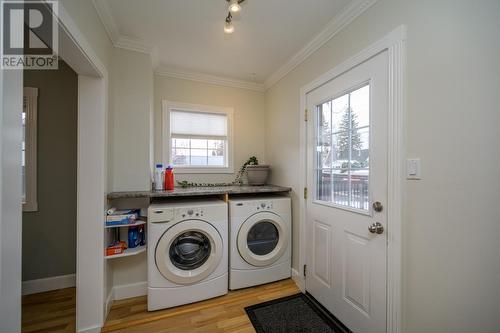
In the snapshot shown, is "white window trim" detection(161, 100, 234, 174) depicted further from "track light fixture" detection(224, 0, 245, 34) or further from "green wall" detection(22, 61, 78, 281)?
"track light fixture" detection(224, 0, 245, 34)

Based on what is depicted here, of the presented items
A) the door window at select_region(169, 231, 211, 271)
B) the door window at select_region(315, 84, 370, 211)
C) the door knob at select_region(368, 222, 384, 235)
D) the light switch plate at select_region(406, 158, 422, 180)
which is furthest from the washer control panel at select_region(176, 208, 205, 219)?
the light switch plate at select_region(406, 158, 422, 180)

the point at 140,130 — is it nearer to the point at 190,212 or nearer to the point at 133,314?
the point at 190,212

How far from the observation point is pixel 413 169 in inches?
45.9

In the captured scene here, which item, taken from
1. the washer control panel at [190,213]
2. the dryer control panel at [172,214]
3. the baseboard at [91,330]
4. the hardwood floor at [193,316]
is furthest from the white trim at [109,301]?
the washer control panel at [190,213]

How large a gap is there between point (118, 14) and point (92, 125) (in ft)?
3.05

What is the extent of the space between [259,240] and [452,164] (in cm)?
174

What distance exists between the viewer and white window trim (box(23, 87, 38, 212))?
80.6 inches

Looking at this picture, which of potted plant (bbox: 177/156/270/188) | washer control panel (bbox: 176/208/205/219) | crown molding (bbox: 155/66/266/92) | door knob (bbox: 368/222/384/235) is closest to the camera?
door knob (bbox: 368/222/384/235)

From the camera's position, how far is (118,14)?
5.47 ft

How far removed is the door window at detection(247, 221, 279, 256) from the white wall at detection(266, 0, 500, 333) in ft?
4.17

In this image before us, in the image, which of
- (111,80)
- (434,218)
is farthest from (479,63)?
(111,80)

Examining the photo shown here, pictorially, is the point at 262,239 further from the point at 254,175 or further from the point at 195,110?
the point at 195,110

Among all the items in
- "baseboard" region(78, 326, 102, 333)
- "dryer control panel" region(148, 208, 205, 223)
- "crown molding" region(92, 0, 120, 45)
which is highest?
"crown molding" region(92, 0, 120, 45)

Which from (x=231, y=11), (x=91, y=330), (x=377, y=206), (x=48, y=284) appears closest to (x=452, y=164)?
(x=377, y=206)
